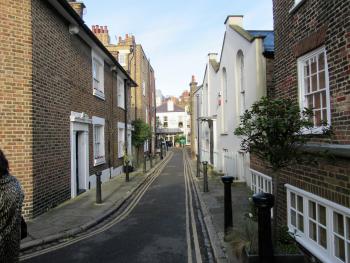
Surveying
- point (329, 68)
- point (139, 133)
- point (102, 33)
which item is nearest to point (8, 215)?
point (329, 68)

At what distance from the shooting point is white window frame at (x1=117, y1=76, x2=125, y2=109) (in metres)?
21.0

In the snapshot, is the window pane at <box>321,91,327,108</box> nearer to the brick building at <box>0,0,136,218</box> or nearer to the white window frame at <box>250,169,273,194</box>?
the white window frame at <box>250,169,273,194</box>

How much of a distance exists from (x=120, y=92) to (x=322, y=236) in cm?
1721

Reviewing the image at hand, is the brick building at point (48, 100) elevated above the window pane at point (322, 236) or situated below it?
above

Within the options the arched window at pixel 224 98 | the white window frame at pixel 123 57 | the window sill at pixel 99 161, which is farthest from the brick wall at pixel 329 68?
the white window frame at pixel 123 57

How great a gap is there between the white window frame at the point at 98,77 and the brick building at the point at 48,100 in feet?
0.21

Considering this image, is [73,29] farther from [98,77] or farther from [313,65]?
[313,65]

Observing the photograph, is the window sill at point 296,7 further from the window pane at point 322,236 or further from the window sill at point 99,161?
the window sill at point 99,161

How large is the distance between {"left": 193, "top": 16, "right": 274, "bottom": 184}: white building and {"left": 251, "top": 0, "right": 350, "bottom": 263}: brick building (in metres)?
4.31

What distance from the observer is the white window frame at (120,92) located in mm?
20966

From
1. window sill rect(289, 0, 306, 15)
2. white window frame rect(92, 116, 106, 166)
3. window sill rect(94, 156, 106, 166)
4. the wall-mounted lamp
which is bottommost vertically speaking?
window sill rect(94, 156, 106, 166)

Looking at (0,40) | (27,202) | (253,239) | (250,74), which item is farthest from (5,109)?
(250,74)

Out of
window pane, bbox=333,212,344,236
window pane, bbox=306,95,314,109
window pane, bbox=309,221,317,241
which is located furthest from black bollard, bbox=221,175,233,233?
window pane, bbox=333,212,344,236

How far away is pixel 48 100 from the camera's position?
10.1 m
